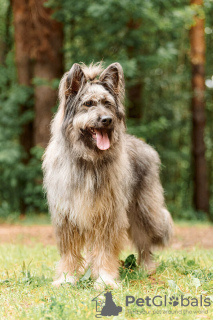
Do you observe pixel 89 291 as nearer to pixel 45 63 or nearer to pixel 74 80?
pixel 74 80

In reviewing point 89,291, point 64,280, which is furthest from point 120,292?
point 64,280

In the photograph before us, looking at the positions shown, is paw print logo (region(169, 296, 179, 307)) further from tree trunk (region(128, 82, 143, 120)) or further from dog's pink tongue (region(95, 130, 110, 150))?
tree trunk (region(128, 82, 143, 120))

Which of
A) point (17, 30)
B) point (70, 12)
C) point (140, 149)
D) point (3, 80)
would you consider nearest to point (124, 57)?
point (70, 12)

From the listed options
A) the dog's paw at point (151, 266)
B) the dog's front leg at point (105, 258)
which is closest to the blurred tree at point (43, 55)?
the dog's paw at point (151, 266)

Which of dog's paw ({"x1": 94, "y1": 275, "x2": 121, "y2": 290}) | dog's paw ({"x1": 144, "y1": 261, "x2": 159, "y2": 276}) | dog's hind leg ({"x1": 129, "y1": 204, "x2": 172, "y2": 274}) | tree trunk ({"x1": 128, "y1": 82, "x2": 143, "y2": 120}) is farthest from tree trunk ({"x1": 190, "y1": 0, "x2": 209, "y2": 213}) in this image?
dog's paw ({"x1": 94, "y1": 275, "x2": 121, "y2": 290})

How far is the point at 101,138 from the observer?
4.39 m

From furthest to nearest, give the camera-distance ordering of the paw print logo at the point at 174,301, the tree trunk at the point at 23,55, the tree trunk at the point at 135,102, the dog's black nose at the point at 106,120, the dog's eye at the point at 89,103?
the tree trunk at the point at 135,102 < the tree trunk at the point at 23,55 < the dog's eye at the point at 89,103 < the dog's black nose at the point at 106,120 < the paw print logo at the point at 174,301

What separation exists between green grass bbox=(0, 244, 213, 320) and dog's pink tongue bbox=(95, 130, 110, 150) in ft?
4.59

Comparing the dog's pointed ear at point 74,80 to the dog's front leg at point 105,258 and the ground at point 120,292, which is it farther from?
the ground at point 120,292

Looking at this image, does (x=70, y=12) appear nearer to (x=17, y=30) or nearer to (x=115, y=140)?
(x=17, y=30)

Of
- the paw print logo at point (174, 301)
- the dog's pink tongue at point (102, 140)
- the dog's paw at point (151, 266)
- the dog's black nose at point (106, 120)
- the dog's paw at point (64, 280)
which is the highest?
the dog's black nose at point (106, 120)

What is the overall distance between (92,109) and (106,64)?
23.1 feet

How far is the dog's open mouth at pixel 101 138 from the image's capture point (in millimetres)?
4363

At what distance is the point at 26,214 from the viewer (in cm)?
1320
